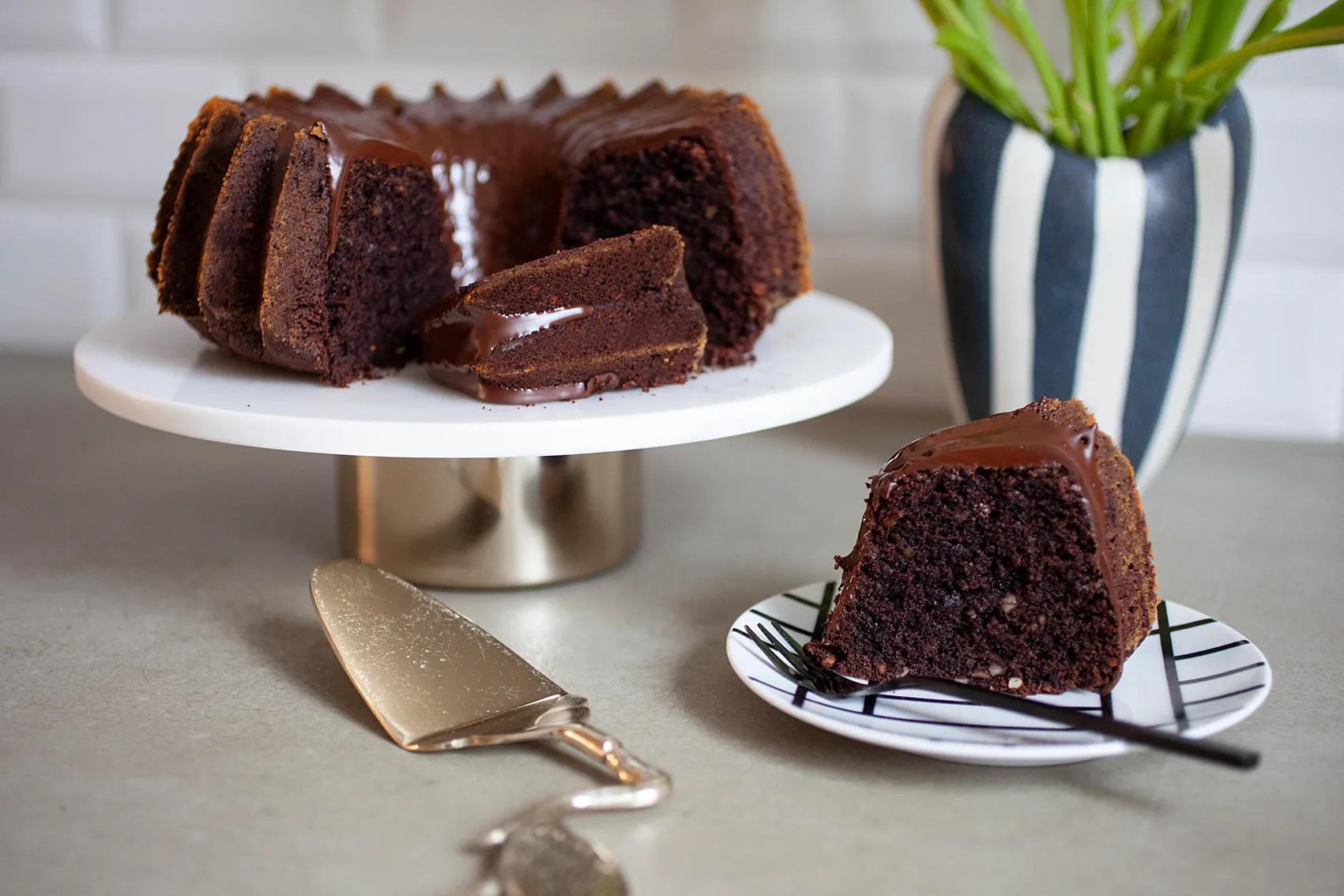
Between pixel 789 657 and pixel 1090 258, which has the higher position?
pixel 1090 258

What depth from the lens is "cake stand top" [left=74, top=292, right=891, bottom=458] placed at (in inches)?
42.9

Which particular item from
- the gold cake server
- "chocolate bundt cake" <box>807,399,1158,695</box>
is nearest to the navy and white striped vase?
"chocolate bundt cake" <box>807,399,1158,695</box>

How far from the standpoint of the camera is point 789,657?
1020 mm

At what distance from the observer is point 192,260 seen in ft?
4.34

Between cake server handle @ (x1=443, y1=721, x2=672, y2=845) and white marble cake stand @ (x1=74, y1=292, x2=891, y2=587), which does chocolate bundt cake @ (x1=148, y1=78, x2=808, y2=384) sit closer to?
white marble cake stand @ (x1=74, y1=292, x2=891, y2=587)

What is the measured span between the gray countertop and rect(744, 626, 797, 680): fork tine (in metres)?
0.05

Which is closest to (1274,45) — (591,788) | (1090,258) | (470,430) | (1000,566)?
(1090,258)

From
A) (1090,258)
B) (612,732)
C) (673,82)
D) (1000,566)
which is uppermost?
(673,82)

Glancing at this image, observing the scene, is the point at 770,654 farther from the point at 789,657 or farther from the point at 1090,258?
the point at 1090,258

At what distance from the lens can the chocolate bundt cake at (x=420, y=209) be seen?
1.26m

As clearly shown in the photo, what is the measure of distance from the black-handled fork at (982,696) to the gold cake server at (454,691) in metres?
0.14

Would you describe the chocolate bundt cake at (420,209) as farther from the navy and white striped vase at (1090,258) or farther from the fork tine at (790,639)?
the fork tine at (790,639)

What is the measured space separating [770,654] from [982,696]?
0.54 feet

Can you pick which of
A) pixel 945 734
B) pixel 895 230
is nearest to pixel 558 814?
pixel 945 734
